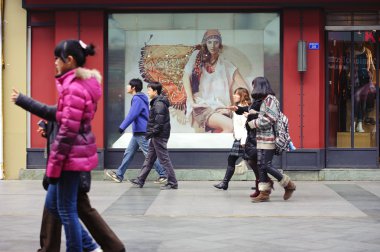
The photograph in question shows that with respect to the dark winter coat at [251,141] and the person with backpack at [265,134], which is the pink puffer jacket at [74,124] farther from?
the dark winter coat at [251,141]

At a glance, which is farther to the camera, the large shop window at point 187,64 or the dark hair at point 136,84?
the large shop window at point 187,64

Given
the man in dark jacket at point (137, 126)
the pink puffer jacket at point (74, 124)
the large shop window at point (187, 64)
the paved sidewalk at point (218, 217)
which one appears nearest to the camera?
the pink puffer jacket at point (74, 124)

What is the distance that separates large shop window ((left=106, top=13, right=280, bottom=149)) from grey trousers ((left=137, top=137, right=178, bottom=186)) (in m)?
1.80

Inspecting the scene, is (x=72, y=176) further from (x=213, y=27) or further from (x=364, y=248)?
(x=213, y=27)

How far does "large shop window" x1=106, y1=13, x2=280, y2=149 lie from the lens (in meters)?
15.3

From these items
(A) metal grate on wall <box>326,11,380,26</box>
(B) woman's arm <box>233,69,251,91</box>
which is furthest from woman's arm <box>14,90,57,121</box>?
(A) metal grate on wall <box>326,11,380,26</box>

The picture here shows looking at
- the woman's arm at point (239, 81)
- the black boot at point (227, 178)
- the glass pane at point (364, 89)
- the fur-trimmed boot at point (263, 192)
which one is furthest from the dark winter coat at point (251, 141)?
the glass pane at point (364, 89)

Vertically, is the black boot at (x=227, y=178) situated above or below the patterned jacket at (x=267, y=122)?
below

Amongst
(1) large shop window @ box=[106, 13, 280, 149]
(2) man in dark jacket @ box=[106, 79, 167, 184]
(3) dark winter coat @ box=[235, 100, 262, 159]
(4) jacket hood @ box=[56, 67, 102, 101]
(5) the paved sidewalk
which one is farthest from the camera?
(1) large shop window @ box=[106, 13, 280, 149]

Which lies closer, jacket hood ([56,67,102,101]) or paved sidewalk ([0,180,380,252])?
jacket hood ([56,67,102,101])

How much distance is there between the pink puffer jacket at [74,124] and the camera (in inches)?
253

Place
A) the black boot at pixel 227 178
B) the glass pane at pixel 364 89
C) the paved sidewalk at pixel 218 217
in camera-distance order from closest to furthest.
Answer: the paved sidewalk at pixel 218 217
the black boot at pixel 227 178
the glass pane at pixel 364 89

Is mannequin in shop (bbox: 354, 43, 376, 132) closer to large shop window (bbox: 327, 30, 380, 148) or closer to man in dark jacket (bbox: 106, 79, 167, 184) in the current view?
large shop window (bbox: 327, 30, 380, 148)

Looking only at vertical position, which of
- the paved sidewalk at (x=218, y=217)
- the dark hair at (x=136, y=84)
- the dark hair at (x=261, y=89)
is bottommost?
the paved sidewalk at (x=218, y=217)
